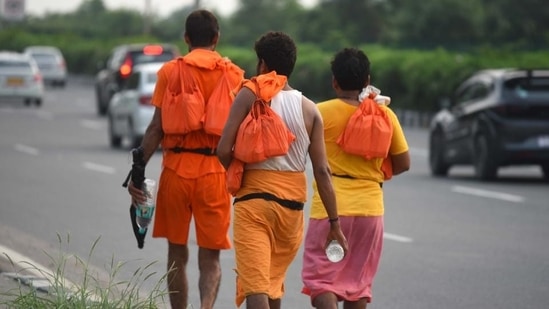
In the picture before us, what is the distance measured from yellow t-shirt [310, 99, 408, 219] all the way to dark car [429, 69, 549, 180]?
13222 mm

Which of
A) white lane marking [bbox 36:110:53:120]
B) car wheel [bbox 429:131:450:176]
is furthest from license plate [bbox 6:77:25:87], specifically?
car wheel [bbox 429:131:450:176]

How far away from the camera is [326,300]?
322 inches

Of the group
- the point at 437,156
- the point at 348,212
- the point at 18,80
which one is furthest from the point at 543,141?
the point at 18,80

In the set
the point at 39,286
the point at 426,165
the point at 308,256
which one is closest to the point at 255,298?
the point at 308,256

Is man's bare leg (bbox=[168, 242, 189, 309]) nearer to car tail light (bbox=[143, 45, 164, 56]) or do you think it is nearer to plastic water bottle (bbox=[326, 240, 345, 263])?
plastic water bottle (bbox=[326, 240, 345, 263])

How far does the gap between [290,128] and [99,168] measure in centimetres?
1606

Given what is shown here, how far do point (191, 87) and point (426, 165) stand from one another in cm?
1720

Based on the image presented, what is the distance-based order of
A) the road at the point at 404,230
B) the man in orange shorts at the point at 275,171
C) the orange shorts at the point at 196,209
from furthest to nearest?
the road at the point at 404,230 → the orange shorts at the point at 196,209 → the man in orange shorts at the point at 275,171

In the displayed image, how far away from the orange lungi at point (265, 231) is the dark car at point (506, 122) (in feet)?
45.1

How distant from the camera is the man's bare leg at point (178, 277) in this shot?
914cm

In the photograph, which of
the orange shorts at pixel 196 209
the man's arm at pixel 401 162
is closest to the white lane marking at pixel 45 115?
the orange shorts at pixel 196 209

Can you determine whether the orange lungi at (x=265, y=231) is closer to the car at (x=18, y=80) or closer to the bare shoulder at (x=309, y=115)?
the bare shoulder at (x=309, y=115)

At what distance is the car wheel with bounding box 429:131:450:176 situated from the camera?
2344 cm

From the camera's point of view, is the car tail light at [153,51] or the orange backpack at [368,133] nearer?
the orange backpack at [368,133]
